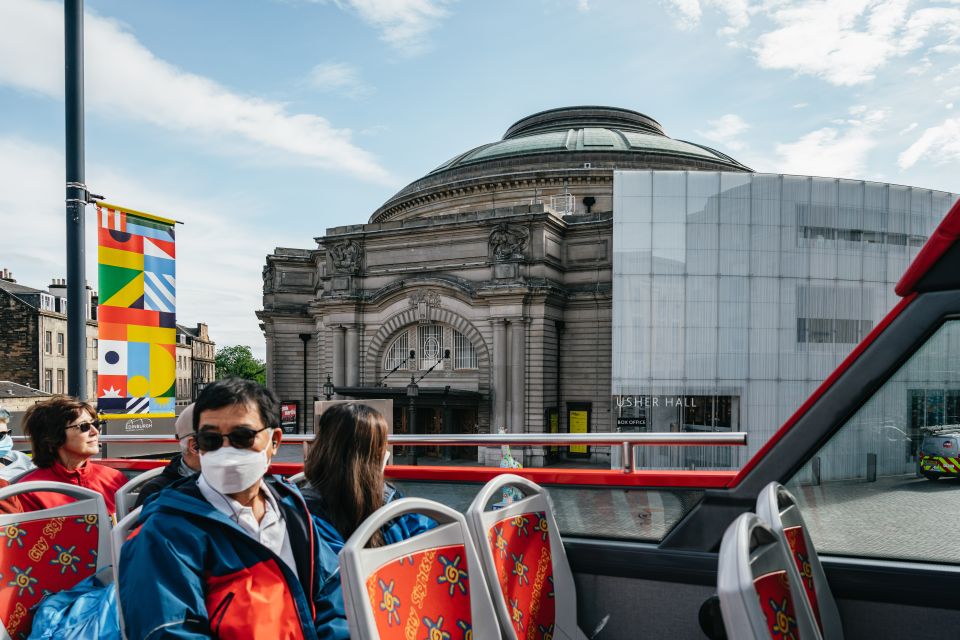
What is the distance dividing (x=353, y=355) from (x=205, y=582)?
110 ft

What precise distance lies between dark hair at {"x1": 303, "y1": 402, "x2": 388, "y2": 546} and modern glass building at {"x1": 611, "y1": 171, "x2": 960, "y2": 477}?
25077 millimetres

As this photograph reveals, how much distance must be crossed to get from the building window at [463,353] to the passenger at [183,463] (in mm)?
29011

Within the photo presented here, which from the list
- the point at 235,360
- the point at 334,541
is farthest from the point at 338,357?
the point at 235,360

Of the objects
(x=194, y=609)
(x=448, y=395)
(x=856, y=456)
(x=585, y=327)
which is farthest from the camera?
(x=585, y=327)

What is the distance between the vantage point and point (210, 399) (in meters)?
2.57

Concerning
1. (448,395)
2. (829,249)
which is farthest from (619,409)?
(829,249)

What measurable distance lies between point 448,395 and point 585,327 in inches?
332

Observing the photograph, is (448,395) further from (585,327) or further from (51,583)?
(51,583)

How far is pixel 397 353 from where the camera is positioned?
114 feet

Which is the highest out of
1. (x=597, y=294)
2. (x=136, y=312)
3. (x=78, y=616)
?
(x=597, y=294)

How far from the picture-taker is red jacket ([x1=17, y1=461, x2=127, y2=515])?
11.1ft

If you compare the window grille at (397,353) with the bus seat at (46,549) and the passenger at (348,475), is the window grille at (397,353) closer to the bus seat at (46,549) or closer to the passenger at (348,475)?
the bus seat at (46,549)

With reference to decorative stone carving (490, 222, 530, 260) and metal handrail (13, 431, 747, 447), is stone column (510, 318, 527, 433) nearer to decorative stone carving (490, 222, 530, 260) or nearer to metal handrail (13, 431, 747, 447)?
decorative stone carving (490, 222, 530, 260)

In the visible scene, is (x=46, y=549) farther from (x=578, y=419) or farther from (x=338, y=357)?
(x=338, y=357)
